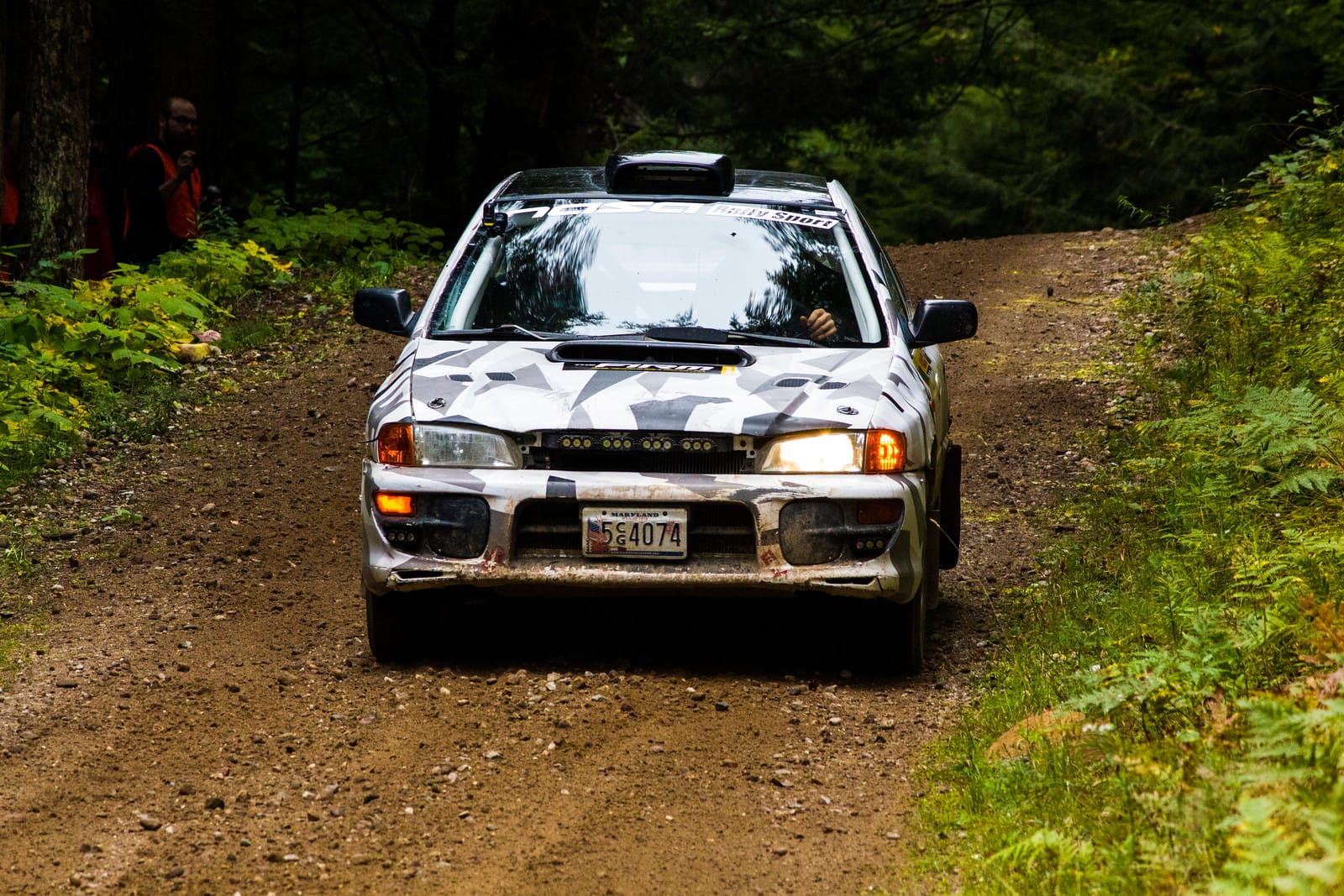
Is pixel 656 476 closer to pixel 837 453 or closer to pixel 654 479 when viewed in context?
pixel 654 479

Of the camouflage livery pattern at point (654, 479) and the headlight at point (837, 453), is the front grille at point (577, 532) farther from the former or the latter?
the headlight at point (837, 453)

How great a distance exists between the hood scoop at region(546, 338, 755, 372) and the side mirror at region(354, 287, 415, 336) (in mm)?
791

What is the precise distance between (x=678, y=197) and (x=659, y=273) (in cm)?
57

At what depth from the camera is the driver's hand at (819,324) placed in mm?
6043

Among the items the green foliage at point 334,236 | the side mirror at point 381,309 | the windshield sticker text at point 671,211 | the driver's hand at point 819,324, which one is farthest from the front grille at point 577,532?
the green foliage at point 334,236

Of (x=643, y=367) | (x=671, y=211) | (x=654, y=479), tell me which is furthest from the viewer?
(x=671, y=211)

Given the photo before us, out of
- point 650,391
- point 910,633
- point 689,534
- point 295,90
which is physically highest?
point 650,391

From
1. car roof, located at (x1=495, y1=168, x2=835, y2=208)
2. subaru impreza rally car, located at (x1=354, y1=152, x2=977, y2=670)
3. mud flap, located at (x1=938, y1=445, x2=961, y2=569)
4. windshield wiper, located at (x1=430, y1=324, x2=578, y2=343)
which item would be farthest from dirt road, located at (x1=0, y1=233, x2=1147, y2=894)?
car roof, located at (x1=495, y1=168, x2=835, y2=208)

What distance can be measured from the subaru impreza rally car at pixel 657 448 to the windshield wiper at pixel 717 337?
0.04 ft

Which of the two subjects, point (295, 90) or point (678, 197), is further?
point (295, 90)

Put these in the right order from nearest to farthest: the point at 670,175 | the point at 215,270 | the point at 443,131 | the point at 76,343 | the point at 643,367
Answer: the point at 643,367 → the point at 670,175 → the point at 76,343 → the point at 215,270 → the point at 443,131

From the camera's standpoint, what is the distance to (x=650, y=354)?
5738mm

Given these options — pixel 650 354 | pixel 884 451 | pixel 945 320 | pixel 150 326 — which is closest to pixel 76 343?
pixel 150 326

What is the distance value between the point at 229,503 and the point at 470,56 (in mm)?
12850
